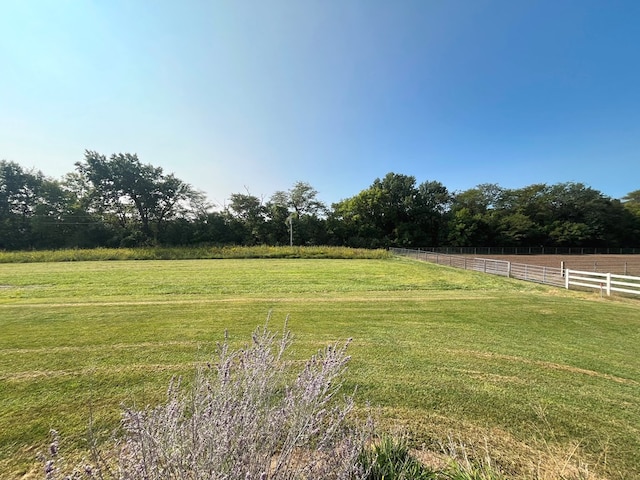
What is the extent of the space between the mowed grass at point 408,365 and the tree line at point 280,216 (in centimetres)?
3341

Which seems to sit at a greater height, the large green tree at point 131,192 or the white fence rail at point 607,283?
the large green tree at point 131,192

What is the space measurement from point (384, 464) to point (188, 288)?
1032cm

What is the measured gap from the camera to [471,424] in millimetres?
2570

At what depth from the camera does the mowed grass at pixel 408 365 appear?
2389 millimetres

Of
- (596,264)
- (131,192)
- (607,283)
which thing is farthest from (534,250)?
(131,192)

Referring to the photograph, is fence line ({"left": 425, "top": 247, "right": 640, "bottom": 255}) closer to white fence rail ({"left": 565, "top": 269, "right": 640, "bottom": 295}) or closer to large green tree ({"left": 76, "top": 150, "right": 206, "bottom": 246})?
white fence rail ({"left": 565, "top": 269, "right": 640, "bottom": 295})

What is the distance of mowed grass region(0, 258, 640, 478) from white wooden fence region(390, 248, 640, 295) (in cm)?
182

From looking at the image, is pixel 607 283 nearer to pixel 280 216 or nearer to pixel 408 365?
pixel 408 365

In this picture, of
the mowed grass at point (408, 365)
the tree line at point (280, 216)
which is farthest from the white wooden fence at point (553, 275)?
the tree line at point (280, 216)

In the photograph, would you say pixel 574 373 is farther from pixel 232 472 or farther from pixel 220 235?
pixel 220 235

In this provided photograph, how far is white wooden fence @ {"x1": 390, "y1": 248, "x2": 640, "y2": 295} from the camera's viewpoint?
949cm

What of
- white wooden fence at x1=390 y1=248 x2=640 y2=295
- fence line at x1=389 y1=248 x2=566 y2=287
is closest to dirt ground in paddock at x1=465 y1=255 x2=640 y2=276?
white wooden fence at x1=390 y1=248 x2=640 y2=295

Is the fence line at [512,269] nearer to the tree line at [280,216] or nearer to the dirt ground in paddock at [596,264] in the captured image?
the dirt ground in paddock at [596,264]

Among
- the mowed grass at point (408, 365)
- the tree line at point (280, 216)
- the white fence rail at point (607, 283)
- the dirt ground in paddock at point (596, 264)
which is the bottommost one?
the dirt ground in paddock at point (596, 264)
